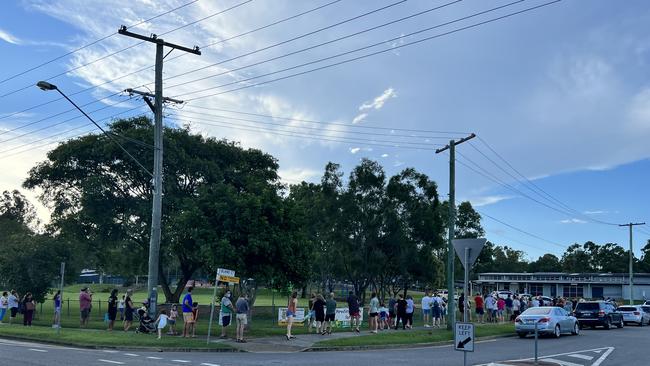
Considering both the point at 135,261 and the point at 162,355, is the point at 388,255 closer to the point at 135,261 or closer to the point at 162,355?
the point at 135,261

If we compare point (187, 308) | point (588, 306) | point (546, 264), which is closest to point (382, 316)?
point (187, 308)

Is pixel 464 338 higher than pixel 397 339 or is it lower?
higher

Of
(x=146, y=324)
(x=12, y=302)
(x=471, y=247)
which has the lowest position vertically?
(x=146, y=324)

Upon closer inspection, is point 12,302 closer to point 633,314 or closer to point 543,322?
point 543,322

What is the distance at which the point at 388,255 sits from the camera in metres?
42.2

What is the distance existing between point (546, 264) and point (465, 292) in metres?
124

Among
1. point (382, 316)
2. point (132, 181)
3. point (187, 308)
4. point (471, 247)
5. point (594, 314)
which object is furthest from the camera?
point (132, 181)

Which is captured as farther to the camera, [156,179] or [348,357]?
[156,179]

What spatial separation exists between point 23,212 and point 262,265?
265 feet

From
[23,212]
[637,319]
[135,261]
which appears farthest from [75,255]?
[23,212]

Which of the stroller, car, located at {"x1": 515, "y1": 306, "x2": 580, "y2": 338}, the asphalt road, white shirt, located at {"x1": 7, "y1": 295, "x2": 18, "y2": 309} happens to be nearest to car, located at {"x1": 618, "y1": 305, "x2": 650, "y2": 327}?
car, located at {"x1": 515, "y1": 306, "x2": 580, "y2": 338}

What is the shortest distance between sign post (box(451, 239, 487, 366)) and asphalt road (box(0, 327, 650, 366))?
4042 mm

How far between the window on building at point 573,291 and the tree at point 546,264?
117 ft

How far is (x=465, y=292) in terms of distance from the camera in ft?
38.5
